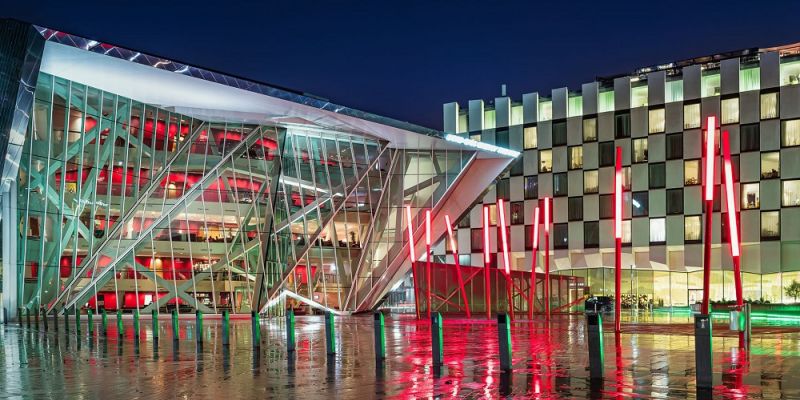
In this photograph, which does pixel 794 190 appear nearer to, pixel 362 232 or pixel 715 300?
pixel 715 300

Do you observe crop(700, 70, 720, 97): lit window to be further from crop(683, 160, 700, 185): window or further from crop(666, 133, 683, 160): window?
crop(683, 160, 700, 185): window

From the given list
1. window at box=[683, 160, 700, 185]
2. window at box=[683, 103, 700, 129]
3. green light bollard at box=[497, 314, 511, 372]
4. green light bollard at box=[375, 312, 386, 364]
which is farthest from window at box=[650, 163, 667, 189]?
green light bollard at box=[497, 314, 511, 372]

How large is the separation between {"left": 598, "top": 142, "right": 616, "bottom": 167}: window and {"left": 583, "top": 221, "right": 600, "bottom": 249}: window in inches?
204

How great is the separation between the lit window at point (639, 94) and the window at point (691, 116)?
406 centimetres

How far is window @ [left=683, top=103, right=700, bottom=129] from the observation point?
226ft

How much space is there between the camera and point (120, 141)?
42188 mm

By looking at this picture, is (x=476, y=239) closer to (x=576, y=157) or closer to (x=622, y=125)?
(x=576, y=157)

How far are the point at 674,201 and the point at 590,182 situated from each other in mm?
7691

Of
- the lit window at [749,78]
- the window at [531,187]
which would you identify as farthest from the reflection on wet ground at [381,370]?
the window at [531,187]

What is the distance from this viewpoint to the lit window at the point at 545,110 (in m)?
77.4

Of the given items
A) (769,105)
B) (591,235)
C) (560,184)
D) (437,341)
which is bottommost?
(437,341)

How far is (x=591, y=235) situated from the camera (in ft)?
243

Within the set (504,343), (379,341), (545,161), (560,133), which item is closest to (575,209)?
(545,161)

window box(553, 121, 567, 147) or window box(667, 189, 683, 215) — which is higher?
window box(553, 121, 567, 147)
